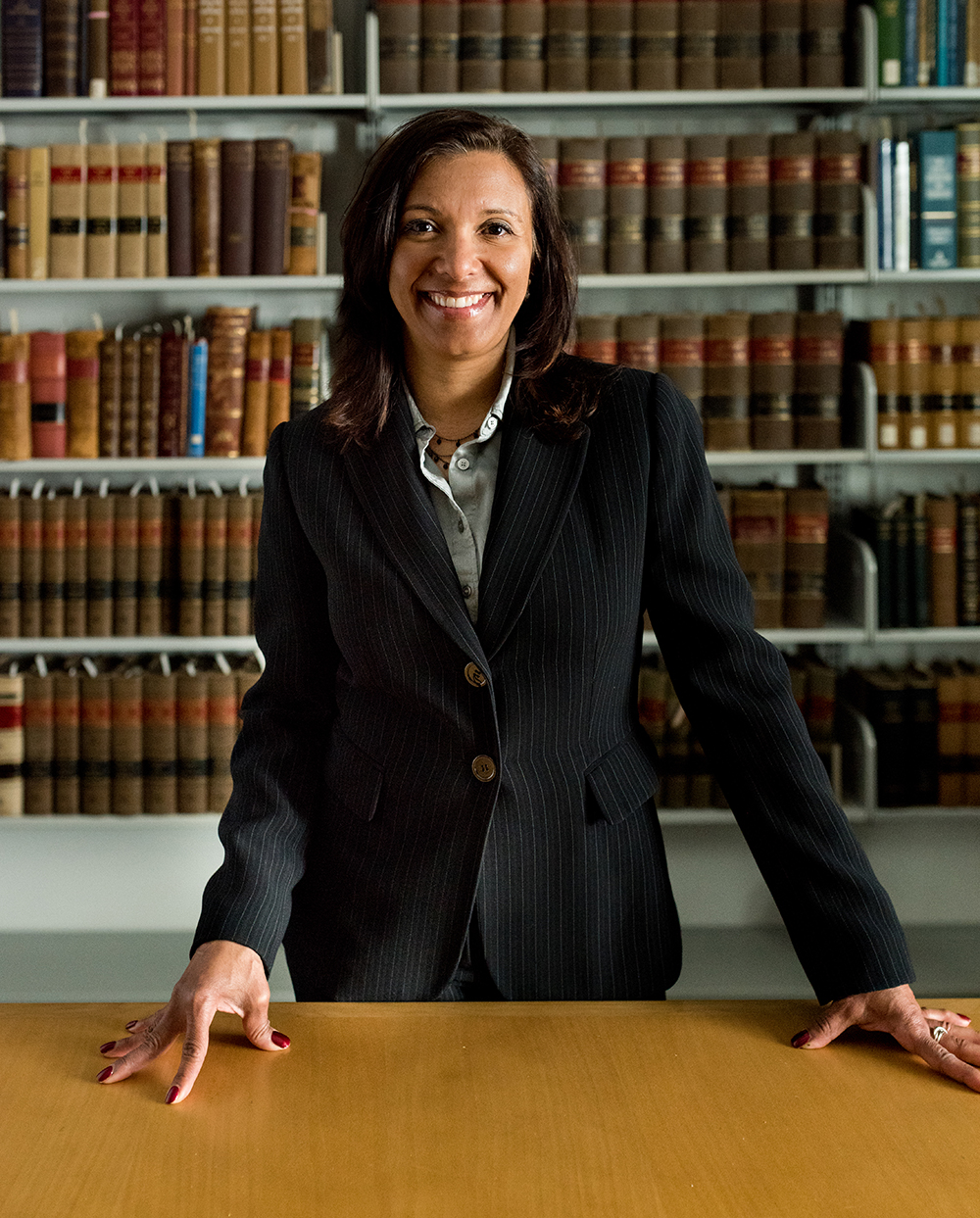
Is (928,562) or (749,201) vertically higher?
(749,201)

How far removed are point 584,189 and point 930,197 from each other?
32.1 inches

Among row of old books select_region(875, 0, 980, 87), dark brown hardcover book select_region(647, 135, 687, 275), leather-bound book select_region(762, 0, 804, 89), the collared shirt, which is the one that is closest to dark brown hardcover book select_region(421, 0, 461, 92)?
dark brown hardcover book select_region(647, 135, 687, 275)

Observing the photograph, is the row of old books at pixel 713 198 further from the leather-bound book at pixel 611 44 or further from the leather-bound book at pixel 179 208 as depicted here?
the leather-bound book at pixel 179 208

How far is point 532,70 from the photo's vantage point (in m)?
2.79

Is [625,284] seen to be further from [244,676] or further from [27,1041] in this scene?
[27,1041]

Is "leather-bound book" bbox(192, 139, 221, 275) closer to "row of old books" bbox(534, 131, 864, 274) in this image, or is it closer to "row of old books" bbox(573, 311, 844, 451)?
"row of old books" bbox(534, 131, 864, 274)

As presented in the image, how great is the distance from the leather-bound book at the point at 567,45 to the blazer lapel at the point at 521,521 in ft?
6.35

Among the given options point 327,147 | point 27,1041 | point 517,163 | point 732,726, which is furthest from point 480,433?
point 327,147

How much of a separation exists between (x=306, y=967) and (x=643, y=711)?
6.08 ft

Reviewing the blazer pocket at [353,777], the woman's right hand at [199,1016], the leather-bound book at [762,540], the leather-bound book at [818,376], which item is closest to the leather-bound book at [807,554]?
the leather-bound book at [762,540]

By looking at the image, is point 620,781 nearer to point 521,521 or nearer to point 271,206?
point 521,521

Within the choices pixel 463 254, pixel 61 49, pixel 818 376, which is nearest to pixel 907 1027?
pixel 463 254

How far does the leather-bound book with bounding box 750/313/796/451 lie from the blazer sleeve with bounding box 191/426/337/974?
184cm

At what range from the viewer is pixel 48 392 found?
288 cm
